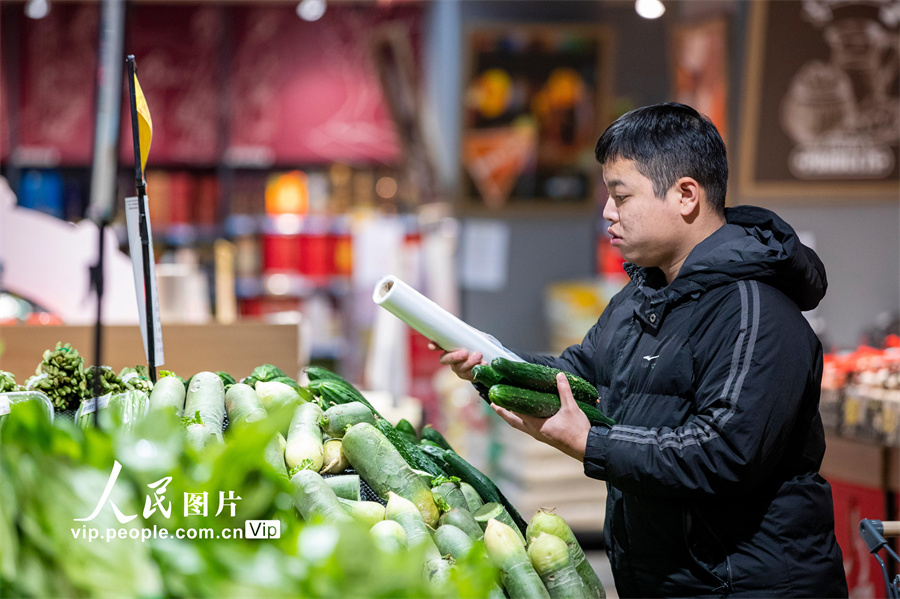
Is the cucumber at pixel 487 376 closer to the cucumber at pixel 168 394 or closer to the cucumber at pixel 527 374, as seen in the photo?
the cucumber at pixel 527 374

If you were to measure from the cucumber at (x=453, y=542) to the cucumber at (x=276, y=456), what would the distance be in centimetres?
31

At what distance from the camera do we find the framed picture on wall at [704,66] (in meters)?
4.67

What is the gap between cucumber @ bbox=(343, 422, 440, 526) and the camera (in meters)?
1.60

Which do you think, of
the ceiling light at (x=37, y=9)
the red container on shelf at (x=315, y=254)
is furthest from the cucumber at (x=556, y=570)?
the ceiling light at (x=37, y=9)

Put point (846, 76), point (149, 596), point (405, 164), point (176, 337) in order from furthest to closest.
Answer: point (405, 164), point (846, 76), point (176, 337), point (149, 596)

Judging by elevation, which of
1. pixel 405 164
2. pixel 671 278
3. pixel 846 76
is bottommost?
pixel 671 278

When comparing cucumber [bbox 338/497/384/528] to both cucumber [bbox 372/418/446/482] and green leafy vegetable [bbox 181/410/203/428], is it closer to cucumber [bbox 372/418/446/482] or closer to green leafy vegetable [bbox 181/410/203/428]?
cucumber [bbox 372/418/446/482]

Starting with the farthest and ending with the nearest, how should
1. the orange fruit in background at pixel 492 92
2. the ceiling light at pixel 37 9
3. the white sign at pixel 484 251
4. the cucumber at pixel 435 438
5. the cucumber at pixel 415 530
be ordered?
the ceiling light at pixel 37 9
the white sign at pixel 484 251
the orange fruit in background at pixel 492 92
the cucumber at pixel 435 438
the cucumber at pixel 415 530

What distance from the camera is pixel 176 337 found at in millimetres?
3350

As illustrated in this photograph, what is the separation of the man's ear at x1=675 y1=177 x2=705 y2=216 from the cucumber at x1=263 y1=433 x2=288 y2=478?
924 mm

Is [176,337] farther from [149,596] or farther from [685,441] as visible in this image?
[149,596]

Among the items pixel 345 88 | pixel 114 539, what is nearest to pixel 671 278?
pixel 114 539

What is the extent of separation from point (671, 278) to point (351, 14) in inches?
271

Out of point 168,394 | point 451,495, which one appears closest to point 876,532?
point 451,495
